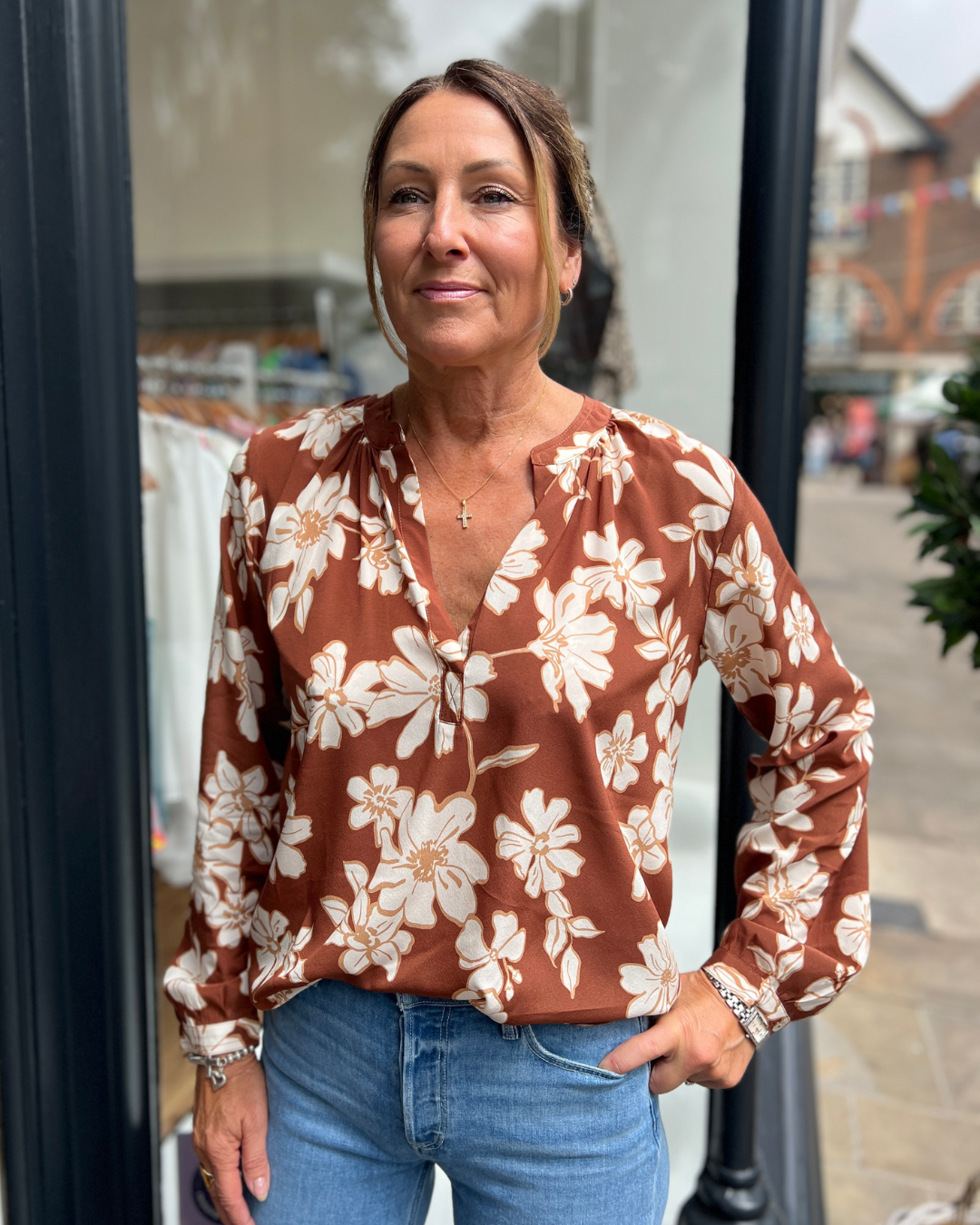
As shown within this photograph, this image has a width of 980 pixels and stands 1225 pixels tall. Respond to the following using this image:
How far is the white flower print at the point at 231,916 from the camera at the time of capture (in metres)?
1.18

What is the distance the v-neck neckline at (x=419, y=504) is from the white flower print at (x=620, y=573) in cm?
4

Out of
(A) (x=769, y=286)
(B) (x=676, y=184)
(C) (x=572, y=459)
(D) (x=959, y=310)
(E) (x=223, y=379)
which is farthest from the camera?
(D) (x=959, y=310)

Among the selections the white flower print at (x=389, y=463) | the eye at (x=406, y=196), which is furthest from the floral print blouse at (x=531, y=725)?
the eye at (x=406, y=196)

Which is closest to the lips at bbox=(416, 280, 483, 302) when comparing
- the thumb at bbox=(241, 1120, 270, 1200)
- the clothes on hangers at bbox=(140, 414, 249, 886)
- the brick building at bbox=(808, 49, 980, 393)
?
the thumb at bbox=(241, 1120, 270, 1200)

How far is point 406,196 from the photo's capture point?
1.02 meters

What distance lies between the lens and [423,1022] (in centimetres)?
104

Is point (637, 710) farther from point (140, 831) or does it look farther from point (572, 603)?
point (140, 831)

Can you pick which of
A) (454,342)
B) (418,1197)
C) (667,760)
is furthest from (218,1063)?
(454,342)

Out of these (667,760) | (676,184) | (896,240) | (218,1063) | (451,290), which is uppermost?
(896,240)

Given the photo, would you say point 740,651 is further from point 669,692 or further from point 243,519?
point 243,519

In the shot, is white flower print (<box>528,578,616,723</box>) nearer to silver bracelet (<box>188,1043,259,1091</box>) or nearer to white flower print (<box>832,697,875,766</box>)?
white flower print (<box>832,697,875,766</box>)

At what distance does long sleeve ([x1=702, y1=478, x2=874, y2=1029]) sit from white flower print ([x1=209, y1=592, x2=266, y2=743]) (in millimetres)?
482

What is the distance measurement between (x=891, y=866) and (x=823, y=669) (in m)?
3.71

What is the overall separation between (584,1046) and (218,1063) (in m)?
0.41
